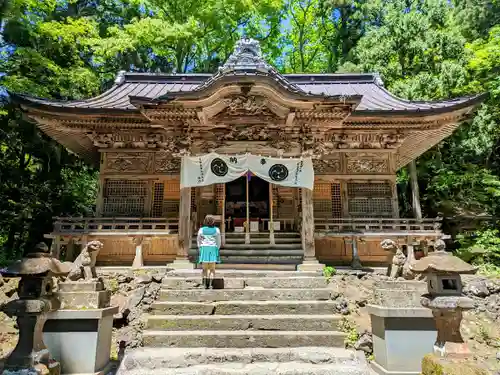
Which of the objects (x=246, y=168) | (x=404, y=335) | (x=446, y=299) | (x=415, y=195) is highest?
(x=246, y=168)

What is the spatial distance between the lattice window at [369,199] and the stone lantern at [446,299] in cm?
660

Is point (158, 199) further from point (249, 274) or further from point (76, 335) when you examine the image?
point (76, 335)

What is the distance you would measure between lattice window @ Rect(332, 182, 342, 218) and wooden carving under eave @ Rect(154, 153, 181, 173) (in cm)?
551

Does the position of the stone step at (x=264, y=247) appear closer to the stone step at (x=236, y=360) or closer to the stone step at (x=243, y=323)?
the stone step at (x=243, y=323)

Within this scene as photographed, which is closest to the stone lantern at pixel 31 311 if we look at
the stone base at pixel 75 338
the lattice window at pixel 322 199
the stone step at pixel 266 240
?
the stone base at pixel 75 338

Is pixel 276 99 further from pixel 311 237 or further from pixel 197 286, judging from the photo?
pixel 197 286

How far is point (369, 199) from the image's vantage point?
1103 centimetres

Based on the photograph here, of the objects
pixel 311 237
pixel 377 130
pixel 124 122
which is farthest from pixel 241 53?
pixel 311 237

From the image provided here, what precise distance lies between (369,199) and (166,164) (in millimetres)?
7195

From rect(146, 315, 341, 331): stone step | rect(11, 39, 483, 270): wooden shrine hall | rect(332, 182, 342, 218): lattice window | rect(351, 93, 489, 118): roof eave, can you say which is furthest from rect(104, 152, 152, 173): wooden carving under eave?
rect(351, 93, 489, 118): roof eave

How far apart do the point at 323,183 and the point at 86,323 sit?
8.49 metres

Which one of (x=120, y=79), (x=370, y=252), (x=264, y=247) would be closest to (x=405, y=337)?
(x=264, y=247)

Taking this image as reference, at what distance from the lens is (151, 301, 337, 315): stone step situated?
6.30 meters

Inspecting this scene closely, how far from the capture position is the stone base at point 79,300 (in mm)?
4789
